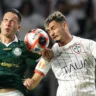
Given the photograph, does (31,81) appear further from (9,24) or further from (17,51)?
(9,24)

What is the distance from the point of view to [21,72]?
16.6ft

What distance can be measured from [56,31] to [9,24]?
492 millimetres

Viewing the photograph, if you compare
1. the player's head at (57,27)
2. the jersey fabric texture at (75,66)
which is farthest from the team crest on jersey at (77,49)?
the player's head at (57,27)

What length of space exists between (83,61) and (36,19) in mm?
3870

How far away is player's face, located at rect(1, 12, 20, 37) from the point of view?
5.02 meters

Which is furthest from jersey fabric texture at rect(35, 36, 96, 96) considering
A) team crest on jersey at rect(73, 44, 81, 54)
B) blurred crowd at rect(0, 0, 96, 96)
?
blurred crowd at rect(0, 0, 96, 96)

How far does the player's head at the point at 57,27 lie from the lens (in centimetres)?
489

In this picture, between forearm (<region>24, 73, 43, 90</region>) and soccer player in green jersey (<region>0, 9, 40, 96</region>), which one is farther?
soccer player in green jersey (<region>0, 9, 40, 96</region>)

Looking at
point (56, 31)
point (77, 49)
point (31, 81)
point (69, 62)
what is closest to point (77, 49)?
point (77, 49)

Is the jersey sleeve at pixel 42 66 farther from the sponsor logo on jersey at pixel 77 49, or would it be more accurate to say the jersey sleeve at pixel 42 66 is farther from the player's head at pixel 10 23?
the player's head at pixel 10 23

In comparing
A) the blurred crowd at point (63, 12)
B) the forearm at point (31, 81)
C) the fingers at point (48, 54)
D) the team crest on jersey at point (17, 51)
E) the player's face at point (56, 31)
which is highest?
the blurred crowd at point (63, 12)

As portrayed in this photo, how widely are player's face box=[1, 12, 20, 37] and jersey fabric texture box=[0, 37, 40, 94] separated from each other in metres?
0.12

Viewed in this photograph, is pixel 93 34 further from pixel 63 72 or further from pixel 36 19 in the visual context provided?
pixel 63 72

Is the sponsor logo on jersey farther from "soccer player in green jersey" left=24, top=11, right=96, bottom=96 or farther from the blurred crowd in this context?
the blurred crowd
